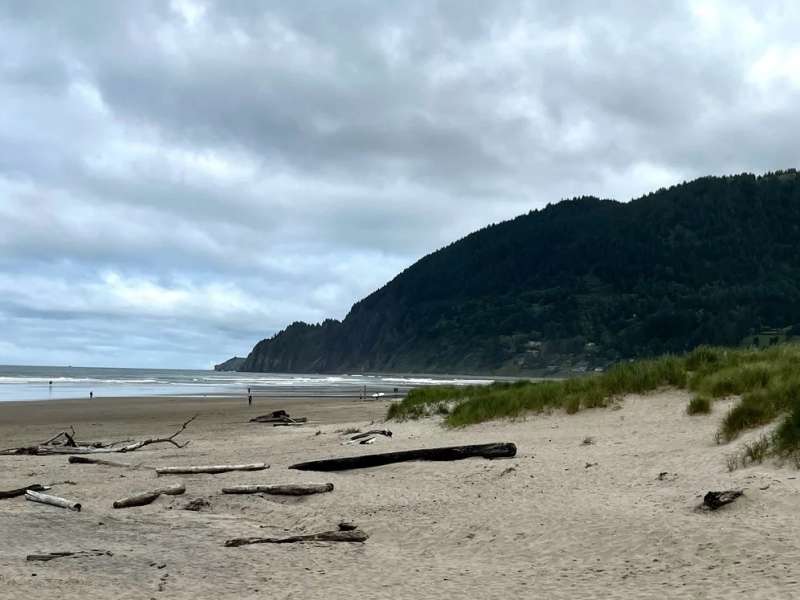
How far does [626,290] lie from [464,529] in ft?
521

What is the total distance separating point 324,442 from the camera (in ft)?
61.4

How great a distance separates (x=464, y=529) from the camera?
861 centimetres

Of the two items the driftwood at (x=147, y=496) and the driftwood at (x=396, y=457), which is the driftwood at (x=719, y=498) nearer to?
the driftwood at (x=396, y=457)

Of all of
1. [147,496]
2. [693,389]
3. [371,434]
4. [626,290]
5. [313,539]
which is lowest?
[313,539]

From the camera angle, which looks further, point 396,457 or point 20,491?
point 396,457

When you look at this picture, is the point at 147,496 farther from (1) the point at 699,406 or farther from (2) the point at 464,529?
(1) the point at 699,406

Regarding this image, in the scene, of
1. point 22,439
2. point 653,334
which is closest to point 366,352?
point 653,334

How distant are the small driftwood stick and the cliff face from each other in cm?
12870

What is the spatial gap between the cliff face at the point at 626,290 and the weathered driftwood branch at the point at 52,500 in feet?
421

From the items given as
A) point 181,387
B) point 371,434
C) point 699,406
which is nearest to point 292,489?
point 371,434

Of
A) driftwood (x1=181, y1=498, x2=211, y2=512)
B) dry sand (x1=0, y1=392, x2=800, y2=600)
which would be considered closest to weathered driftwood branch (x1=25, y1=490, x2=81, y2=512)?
dry sand (x1=0, y1=392, x2=800, y2=600)

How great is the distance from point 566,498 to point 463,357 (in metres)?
158

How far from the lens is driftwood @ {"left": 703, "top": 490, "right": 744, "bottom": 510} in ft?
26.2

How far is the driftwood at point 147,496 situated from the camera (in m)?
10.8
